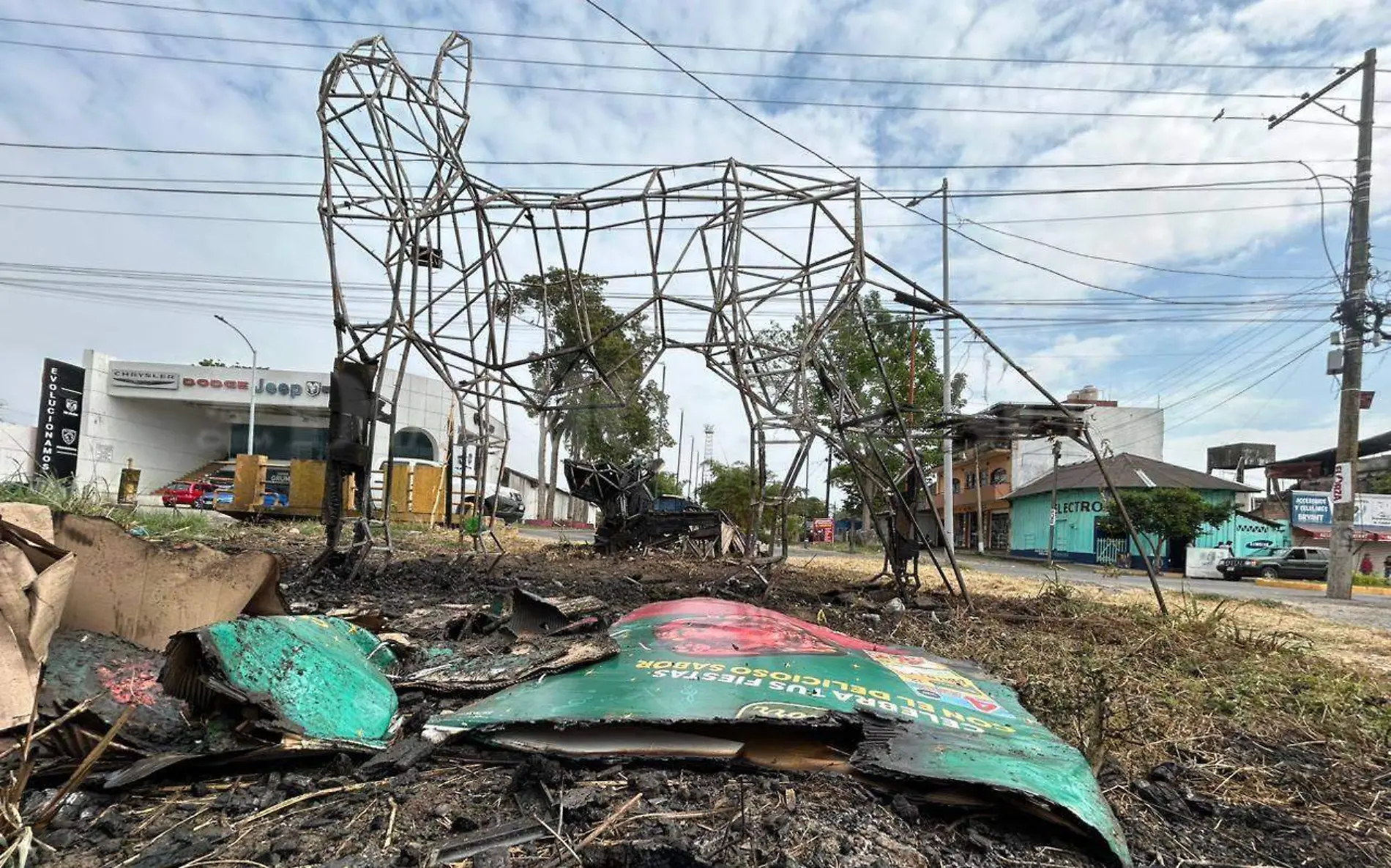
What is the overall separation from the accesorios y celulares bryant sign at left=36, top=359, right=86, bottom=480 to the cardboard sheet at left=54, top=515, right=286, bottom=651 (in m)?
31.3

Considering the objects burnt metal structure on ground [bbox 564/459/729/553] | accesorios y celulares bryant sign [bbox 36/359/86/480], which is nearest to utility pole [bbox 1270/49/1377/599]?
burnt metal structure on ground [bbox 564/459/729/553]

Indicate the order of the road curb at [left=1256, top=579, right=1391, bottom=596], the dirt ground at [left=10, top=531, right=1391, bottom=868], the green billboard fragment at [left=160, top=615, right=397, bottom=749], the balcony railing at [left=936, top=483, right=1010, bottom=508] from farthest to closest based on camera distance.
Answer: the balcony railing at [left=936, top=483, right=1010, bottom=508], the road curb at [left=1256, top=579, right=1391, bottom=596], the green billboard fragment at [left=160, top=615, right=397, bottom=749], the dirt ground at [left=10, top=531, right=1391, bottom=868]

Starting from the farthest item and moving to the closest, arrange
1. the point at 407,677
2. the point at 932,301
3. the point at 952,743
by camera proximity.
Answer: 1. the point at 932,301
2. the point at 407,677
3. the point at 952,743

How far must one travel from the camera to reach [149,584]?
2.73 metres

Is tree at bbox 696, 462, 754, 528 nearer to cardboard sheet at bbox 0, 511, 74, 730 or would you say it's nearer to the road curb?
the road curb

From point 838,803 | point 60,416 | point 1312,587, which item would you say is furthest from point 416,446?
point 838,803

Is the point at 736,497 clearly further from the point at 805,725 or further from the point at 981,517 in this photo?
the point at 805,725

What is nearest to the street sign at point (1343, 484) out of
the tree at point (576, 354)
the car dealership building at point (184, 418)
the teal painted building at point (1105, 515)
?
the teal painted building at point (1105, 515)

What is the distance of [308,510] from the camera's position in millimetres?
Result: 15094

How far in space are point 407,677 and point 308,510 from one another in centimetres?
1436

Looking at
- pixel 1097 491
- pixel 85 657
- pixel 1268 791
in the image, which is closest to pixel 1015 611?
pixel 1268 791

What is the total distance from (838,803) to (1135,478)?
105 ft

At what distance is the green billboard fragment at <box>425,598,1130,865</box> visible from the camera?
6.03ft

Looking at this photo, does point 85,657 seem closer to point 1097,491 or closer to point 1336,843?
point 1336,843
